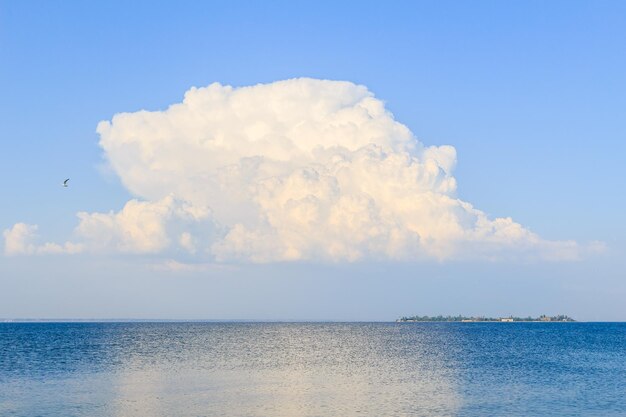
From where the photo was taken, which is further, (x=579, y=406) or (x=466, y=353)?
(x=466, y=353)

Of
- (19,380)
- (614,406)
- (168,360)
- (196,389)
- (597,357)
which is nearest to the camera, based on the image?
(614,406)

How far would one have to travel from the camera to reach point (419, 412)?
6000 centimetres

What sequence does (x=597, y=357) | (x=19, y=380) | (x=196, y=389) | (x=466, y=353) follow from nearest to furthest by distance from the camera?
(x=196, y=389)
(x=19, y=380)
(x=597, y=357)
(x=466, y=353)

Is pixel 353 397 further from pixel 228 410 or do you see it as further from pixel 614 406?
pixel 614 406

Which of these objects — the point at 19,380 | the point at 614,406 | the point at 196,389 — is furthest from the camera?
the point at 19,380

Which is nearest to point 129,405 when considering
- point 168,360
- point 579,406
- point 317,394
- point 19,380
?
point 317,394

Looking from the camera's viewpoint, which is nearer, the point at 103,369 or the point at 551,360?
the point at 103,369

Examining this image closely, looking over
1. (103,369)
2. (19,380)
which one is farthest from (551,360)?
(19,380)

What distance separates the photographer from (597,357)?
126000 millimetres

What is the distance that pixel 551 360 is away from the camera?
4646 inches

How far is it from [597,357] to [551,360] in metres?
13.6

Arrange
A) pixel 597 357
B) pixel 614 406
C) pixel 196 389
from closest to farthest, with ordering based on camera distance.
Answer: pixel 614 406, pixel 196 389, pixel 597 357

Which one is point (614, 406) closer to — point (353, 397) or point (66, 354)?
point (353, 397)

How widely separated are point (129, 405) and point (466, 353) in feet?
286
